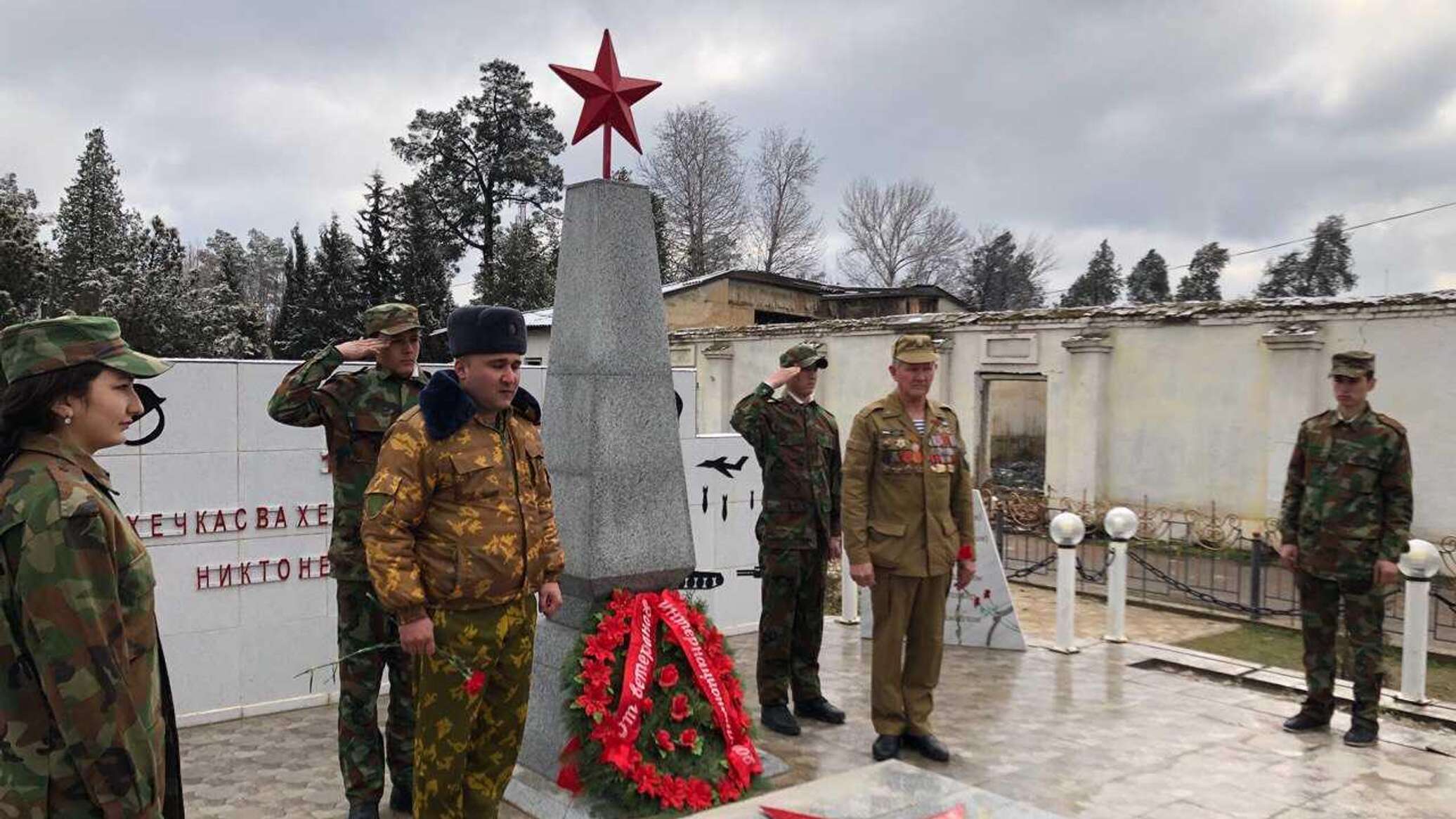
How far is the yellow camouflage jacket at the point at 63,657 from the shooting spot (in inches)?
76.5

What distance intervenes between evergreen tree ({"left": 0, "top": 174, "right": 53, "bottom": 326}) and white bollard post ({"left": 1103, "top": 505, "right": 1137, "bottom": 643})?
2568cm

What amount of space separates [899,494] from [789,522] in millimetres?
791

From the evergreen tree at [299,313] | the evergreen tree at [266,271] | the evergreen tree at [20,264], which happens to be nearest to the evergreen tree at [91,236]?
the evergreen tree at [20,264]

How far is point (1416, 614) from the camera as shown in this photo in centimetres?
588

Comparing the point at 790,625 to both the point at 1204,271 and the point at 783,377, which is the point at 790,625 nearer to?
the point at 783,377

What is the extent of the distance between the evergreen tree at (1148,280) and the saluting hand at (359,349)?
34610 mm

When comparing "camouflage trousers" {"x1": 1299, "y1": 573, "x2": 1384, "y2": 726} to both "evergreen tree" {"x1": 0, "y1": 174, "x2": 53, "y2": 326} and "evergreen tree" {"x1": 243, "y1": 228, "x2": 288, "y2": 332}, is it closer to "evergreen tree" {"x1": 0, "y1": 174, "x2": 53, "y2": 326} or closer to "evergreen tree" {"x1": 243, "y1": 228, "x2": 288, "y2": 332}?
"evergreen tree" {"x1": 0, "y1": 174, "x2": 53, "y2": 326}

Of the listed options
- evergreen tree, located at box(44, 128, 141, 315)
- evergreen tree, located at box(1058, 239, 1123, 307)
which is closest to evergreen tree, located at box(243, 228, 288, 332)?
evergreen tree, located at box(44, 128, 141, 315)

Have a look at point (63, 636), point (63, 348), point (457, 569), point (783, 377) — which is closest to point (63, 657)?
point (63, 636)

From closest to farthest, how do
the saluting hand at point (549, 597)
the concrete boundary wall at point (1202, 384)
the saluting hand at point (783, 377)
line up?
the saluting hand at point (549, 597) < the saluting hand at point (783, 377) < the concrete boundary wall at point (1202, 384)

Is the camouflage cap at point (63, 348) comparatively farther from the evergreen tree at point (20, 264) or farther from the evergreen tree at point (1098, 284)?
the evergreen tree at point (1098, 284)

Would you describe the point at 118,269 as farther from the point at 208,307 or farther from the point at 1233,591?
the point at 1233,591

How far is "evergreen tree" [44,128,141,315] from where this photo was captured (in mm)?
28484

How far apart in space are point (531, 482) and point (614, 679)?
1114mm
